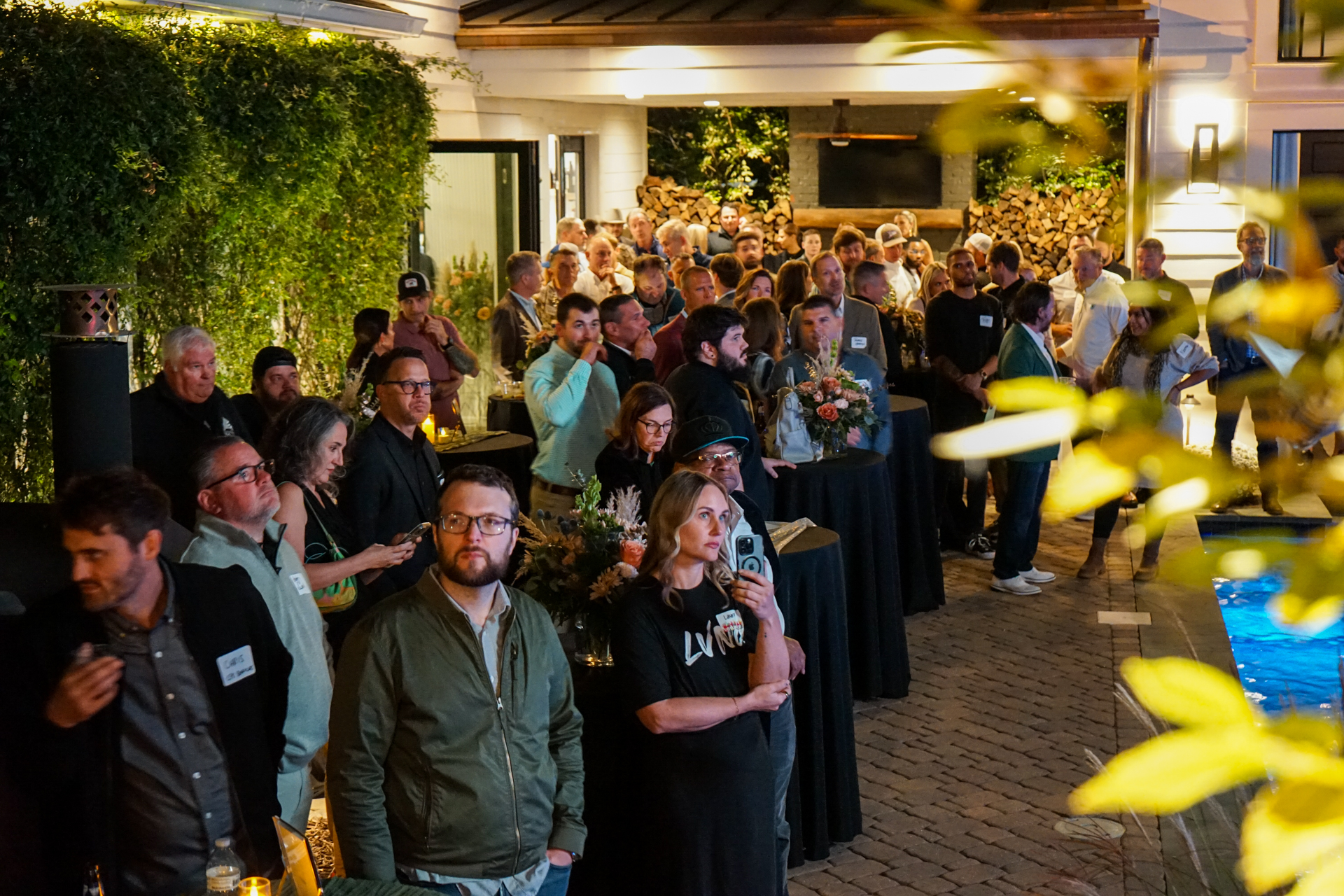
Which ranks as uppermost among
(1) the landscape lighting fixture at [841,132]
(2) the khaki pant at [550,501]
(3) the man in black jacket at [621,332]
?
(1) the landscape lighting fixture at [841,132]

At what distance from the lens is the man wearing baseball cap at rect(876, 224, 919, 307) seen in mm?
11922

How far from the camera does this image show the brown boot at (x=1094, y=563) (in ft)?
29.7

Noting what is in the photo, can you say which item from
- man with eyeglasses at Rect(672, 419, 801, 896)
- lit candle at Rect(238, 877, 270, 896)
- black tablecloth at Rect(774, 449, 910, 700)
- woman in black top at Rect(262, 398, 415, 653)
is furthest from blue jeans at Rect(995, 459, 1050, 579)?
lit candle at Rect(238, 877, 270, 896)

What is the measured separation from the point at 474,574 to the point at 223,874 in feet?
2.83

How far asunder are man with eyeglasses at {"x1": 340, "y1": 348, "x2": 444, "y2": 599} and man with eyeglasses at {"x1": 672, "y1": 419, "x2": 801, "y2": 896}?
2.82 ft

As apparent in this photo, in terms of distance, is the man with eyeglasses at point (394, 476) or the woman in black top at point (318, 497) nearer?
the woman in black top at point (318, 497)

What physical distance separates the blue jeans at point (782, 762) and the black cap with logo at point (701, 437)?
966mm

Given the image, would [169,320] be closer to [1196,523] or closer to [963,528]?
[963,528]

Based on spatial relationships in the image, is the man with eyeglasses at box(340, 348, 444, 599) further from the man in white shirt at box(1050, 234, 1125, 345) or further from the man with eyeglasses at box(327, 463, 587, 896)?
the man in white shirt at box(1050, 234, 1125, 345)

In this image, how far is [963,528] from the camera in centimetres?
983

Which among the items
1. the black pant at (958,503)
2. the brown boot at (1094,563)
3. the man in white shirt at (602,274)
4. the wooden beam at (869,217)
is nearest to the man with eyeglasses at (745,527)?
the brown boot at (1094,563)

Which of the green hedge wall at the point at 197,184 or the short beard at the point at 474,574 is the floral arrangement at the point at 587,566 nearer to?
the short beard at the point at 474,574

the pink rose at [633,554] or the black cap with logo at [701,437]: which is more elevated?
the black cap with logo at [701,437]

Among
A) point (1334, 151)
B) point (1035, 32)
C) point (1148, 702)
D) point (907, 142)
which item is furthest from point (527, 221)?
point (1148, 702)
